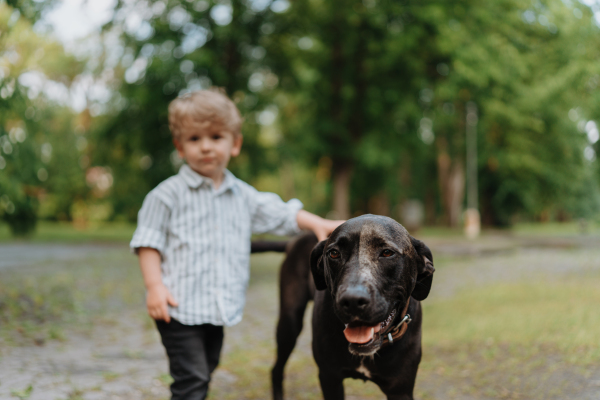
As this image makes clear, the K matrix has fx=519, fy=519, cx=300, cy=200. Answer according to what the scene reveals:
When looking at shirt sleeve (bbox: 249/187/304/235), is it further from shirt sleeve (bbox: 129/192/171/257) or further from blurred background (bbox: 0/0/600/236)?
blurred background (bbox: 0/0/600/236)

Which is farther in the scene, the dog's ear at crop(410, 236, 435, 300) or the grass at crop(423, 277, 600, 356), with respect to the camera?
the grass at crop(423, 277, 600, 356)

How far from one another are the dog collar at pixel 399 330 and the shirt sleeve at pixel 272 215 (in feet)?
3.95

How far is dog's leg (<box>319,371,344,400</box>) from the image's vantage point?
9.12 ft

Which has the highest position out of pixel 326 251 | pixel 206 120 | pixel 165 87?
pixel 165 87

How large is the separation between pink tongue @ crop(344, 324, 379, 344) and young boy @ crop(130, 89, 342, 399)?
0.97 metres

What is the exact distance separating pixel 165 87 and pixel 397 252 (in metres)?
14.7

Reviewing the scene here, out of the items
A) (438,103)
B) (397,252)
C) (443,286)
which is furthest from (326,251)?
(438,103)

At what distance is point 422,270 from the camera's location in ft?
8.38

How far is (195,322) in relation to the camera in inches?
119

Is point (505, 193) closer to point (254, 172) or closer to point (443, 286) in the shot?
point (254, 172)

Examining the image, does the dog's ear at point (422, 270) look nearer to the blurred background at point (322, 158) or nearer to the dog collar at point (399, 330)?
the dog collar at point (399, 330)

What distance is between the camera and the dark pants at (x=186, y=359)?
2.93m

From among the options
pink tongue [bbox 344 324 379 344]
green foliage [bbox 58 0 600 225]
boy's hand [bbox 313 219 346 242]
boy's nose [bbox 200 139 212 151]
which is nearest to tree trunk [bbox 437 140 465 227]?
green foliage [bbox 58 0 600 225]

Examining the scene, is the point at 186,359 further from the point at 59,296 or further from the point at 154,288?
the point at 59,296
